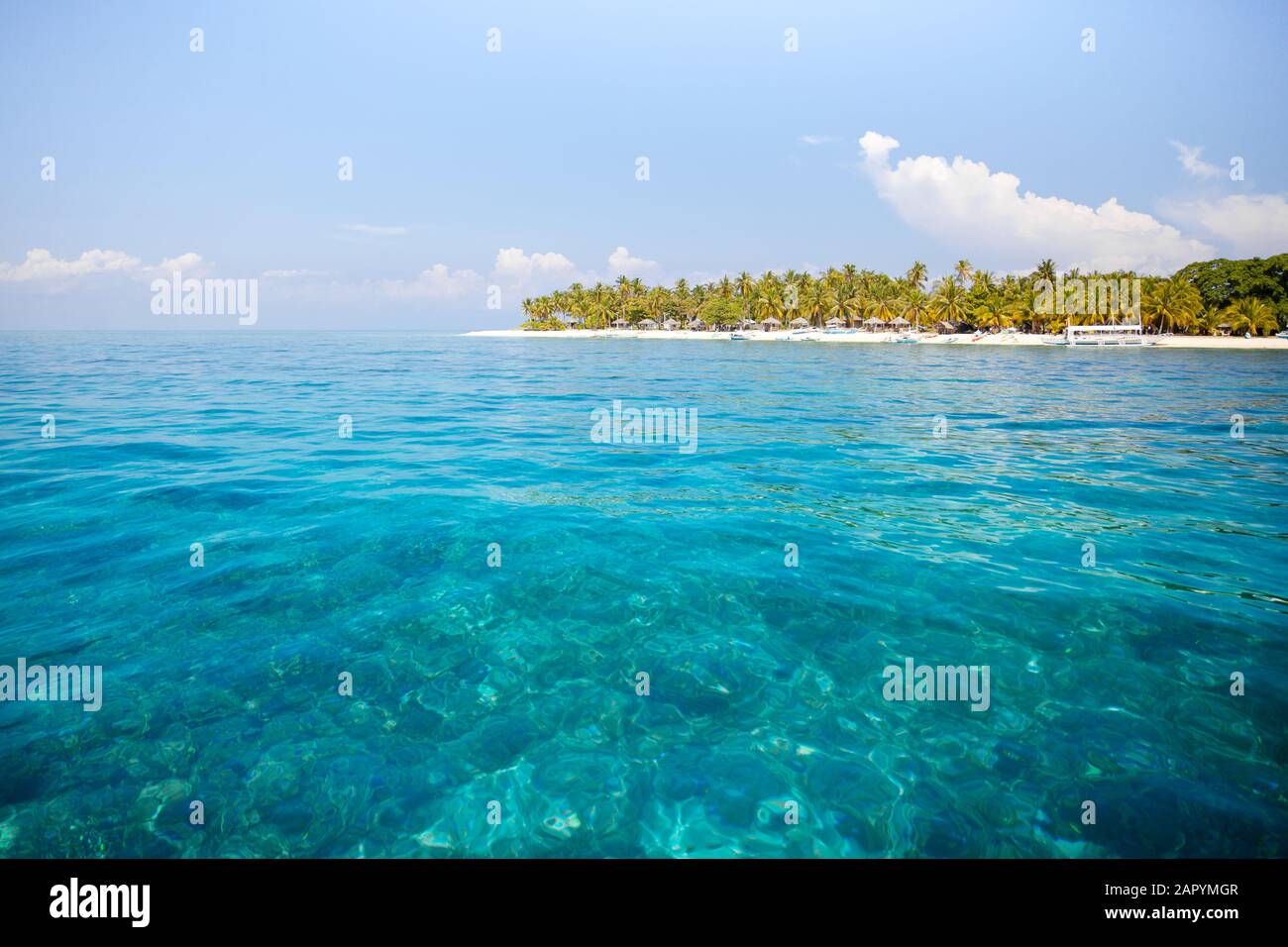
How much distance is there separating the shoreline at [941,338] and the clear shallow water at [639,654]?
99960 millimetres

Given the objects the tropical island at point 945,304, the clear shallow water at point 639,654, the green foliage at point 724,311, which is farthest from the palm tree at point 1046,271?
the clear shallow water at point 639,654

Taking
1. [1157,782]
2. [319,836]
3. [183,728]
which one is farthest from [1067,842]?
[183,728]

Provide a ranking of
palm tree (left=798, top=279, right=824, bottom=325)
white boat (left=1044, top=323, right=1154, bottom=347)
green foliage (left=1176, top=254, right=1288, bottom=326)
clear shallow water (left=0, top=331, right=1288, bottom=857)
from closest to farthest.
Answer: clear shallow water (left=0, top=331, right=1288, bottom=857) < white boat (left=1044, top=323, right=1154, bottom=347) < green foliage (left=1176, top=254, right=1288, bottom=326) < palm tree (left=798, top=279, right=824, bottom=325)

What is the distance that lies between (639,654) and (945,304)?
135 m

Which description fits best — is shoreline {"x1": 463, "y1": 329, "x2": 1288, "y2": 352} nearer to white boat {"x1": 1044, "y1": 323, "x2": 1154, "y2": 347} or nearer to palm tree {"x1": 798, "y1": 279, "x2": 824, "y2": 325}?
white boat {"x1": 1044, "y1": 323, "x2": 1154, "y2": 347}

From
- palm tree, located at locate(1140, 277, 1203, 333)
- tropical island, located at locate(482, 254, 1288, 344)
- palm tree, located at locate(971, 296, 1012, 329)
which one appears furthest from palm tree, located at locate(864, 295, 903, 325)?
palm tree, located at locate(1140, 277, 1203, 333)

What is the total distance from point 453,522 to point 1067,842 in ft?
32.2

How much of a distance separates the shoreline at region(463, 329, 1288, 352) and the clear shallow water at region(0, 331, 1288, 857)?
99960 mm

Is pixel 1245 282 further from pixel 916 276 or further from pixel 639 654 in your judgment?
pixel 639 654

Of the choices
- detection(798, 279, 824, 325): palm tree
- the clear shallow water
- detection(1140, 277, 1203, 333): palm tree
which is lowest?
the clear shallow water

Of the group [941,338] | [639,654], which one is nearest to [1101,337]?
[941,338]

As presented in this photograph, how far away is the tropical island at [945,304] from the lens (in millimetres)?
97312

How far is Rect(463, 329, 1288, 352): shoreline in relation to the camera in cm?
8656
